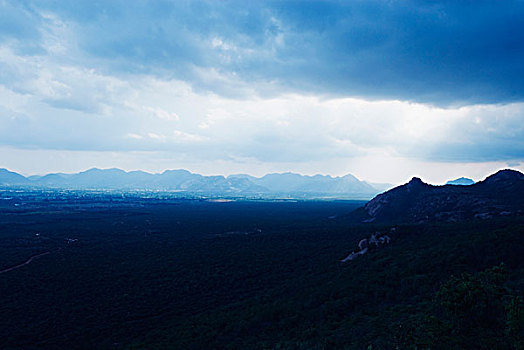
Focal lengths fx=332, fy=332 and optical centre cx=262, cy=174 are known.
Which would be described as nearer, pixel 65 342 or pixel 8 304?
pixel 65 342

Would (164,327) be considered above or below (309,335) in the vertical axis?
below

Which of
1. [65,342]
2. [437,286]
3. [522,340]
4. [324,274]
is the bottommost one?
[65,342]

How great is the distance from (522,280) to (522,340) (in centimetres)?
1510

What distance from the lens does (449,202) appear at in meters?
99.3

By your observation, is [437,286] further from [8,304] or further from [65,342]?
[8,304]

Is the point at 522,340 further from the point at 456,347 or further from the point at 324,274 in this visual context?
the point at 324,274

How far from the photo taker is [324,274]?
45.0 meters

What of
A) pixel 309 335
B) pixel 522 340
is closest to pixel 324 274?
pixel 309 335

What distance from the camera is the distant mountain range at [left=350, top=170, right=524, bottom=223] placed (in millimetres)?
81375

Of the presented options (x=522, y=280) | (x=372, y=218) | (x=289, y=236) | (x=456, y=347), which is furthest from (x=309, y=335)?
(x=372, y=218)

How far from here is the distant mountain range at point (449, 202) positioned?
81.4 meters

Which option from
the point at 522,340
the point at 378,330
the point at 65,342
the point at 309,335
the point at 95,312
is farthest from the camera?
the point at 95,312

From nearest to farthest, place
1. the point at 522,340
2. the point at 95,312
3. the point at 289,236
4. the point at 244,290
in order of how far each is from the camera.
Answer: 1. the point at 522,340
2. the point at 95,312
3. the point at 244,290
4. the point at 289,236

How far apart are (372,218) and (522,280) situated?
97.1 metres
